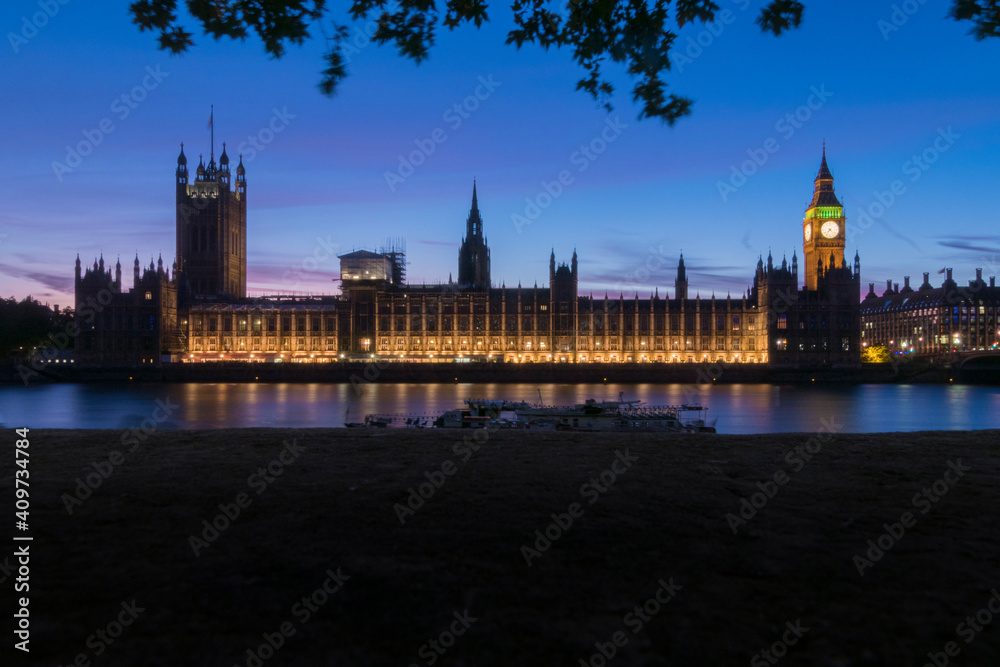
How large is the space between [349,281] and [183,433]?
87.5 metres

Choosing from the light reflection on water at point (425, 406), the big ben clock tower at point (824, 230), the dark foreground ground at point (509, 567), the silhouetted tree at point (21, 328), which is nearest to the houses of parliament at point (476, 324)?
the silhouetted tree at point (21, 328)

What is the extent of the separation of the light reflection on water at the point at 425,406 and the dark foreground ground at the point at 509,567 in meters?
29.6

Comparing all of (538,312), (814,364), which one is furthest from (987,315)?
(538,312)

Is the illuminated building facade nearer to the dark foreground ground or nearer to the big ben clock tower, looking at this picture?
the big ben clock tower

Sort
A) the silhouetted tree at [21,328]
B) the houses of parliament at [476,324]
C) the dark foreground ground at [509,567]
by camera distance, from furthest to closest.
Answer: the houses of parliament at [476,324] → the silhouetted tree at [21,328] → the dark foreground ground at [509,567]

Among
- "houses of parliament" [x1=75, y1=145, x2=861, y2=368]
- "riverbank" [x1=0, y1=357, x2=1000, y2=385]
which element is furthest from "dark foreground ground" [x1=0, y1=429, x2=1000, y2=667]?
"houses of parliament" [x1=75, y1=145, x2=861, y2=368]

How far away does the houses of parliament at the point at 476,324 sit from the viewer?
88.6 meters

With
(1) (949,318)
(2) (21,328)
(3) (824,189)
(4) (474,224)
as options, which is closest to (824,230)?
(3) (824,189)

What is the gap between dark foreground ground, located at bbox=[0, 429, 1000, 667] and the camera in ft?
10.2

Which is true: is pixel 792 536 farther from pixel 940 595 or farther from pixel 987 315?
pixel 987 315

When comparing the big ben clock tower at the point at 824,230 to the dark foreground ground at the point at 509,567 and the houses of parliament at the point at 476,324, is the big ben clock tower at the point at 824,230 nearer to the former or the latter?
the houses of parliament at the point at 476,324

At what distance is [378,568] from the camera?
395cm

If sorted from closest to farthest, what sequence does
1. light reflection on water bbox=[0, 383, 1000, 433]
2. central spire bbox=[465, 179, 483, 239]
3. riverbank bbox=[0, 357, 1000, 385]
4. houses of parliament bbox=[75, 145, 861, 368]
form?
light reflection on water bbox=[0, 383, 1000, 433] < riverbank bbox=[0, 357, 1000, 385] < houses of parliament bbox=[75, 145, 861, 368] < central spire bbox=[465, 179, 483, 239]

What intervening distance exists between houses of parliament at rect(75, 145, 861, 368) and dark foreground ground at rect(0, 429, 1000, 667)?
3227 inches
